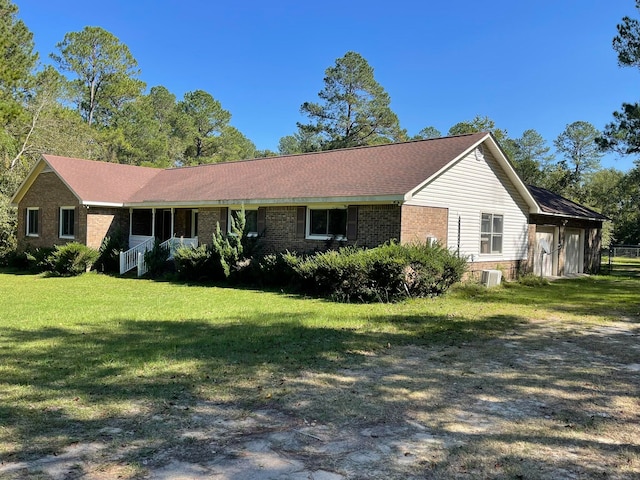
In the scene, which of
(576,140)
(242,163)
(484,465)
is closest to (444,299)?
(484,465)

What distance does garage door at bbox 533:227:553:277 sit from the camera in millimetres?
20375

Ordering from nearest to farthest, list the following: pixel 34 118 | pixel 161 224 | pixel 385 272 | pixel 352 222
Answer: pixel 385 272 < pixel 352 222 < pixel 161 224 < pixel 34 118

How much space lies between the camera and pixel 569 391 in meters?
5.71

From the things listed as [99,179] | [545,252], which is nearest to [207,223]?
[99,179]

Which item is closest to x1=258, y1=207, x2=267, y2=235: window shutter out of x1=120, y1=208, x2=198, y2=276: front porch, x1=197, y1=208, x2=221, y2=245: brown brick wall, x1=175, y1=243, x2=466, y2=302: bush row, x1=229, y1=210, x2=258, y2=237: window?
x1=229, y1=210, x2=258, y2=237: window

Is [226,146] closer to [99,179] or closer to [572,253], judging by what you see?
[99,179]

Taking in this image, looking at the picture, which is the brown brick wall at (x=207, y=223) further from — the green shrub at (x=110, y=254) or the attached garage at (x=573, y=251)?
the attached garage at (x=573, y=251)

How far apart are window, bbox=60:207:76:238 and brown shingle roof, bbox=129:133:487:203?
111 inches

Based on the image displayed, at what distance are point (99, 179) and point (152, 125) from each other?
23.9 meters

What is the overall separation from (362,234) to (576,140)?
54.2 metres

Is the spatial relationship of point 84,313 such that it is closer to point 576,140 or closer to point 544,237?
point 544,237

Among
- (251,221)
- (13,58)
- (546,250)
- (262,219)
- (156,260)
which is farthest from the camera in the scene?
(13,58)

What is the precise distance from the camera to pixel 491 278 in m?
16.3

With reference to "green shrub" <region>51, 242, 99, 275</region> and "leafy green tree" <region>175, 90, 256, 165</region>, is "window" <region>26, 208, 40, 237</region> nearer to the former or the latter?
"green shrub" <region>51, 242, 99, 275</region>
